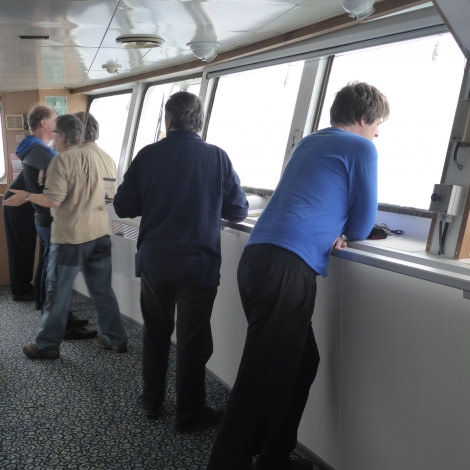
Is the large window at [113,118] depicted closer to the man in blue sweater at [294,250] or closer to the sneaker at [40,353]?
the sneaker at [40,353]

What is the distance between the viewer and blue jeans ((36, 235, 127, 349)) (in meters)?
3.36

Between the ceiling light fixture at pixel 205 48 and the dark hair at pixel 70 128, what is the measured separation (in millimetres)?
887

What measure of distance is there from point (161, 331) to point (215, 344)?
0.54 meters

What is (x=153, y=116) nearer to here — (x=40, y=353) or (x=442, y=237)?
(x=40, y=353)

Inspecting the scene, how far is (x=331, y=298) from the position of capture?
2135 millimetres

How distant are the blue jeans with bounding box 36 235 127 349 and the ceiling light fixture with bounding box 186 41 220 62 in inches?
53.4

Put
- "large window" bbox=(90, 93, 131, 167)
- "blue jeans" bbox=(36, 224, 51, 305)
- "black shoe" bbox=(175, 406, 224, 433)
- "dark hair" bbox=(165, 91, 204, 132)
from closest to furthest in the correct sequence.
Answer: "dark hair" bbox=(165, 91, 204, 132)
"black shoe" bbox=(175, 406, 224, 433)
"blue jeans" bbox=(36, 224, 51, 305)
"large window" bbox=(90, 93, 131, 167)

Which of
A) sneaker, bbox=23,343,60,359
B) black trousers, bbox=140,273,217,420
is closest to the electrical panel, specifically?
→ black trousers, bbox=140,273,217,420

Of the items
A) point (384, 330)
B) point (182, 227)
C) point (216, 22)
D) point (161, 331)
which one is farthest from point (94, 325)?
point (384, 330)

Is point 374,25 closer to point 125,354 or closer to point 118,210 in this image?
point 118,210

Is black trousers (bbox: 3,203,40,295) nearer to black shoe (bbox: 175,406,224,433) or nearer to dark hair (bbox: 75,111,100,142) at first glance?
dark hair (bbox: 75,111,100,142)

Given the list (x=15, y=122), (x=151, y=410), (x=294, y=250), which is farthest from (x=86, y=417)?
(x=15, y=122)

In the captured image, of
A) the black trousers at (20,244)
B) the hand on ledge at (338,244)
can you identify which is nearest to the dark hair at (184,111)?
the hand on ledge at (338,244)

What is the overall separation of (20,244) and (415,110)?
3830mm
